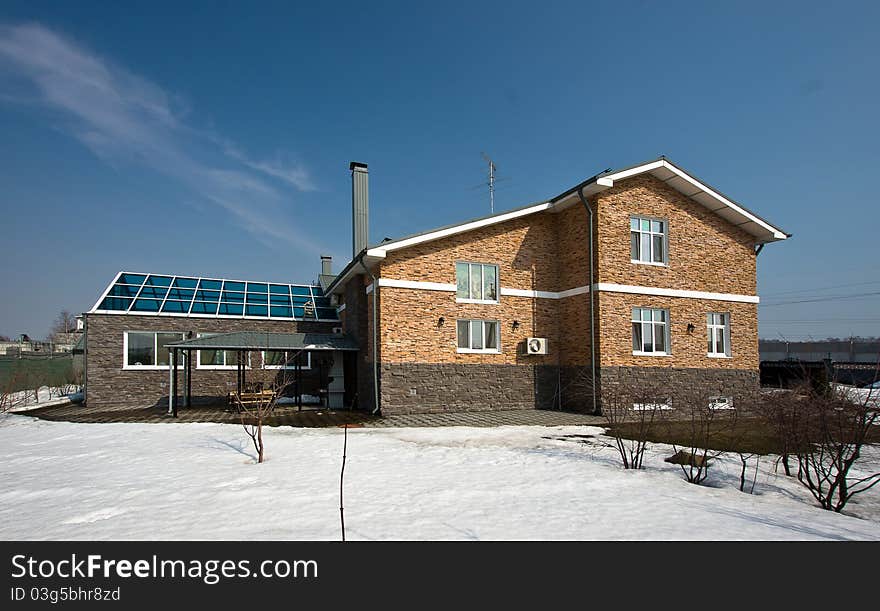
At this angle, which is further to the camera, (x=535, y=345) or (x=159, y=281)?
(x=159, y=281)

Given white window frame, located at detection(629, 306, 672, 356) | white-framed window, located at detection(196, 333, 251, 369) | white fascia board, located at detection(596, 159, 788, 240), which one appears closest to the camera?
white fascia board, located at detection(596, 159, 788, 240)

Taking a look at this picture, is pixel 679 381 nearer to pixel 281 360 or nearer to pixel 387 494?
pixel 387 494

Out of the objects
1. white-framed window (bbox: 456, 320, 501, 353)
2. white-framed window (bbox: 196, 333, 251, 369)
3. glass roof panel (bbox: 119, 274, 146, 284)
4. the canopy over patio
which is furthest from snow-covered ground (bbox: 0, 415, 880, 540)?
glass roof panel (bbox: 119, 274, 146, 284)

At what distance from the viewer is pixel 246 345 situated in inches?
604

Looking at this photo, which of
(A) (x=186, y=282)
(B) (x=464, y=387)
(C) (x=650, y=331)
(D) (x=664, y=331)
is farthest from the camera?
(A) (x=186, y=282)

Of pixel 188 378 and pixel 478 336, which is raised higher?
pixel 478 336

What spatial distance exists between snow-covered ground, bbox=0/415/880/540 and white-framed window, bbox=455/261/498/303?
6167 millimetres

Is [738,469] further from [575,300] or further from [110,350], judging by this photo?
[110,350]

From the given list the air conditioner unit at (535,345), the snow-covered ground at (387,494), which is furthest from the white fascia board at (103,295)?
the air conditioner unit at (535,345)

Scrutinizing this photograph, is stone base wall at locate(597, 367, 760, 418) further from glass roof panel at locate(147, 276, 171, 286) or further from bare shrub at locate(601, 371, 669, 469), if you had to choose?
glass roof panel at locate(147, 276, 171, 286)

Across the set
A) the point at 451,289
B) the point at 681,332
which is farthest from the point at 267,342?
the point at 681,332

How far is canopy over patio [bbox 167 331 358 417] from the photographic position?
15.0m

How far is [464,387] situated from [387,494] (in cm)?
906
